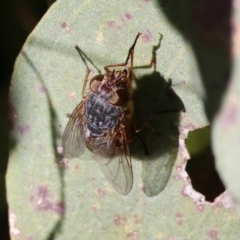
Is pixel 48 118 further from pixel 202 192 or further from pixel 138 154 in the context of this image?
pixel 202 192

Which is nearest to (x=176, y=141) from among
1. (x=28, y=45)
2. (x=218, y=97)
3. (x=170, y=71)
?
(x=170, y=71)

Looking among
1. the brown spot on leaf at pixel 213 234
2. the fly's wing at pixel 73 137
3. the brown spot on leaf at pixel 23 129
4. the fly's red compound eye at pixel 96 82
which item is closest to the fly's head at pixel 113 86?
the fly's red compound eye at pixel 96 82

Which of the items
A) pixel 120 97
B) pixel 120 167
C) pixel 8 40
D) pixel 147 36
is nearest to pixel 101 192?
pixel 120 167

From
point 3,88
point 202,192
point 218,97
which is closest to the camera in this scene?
point 218,97

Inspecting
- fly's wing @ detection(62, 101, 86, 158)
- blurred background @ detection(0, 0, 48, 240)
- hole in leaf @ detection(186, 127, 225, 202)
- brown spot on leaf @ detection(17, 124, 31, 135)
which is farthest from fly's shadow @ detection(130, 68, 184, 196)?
blurred background @ detection(0, 0, 48, 240)

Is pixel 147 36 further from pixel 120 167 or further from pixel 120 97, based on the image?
pixel 120 167
